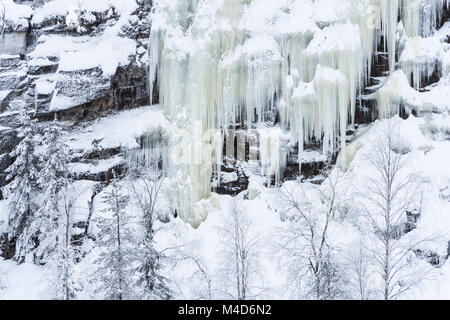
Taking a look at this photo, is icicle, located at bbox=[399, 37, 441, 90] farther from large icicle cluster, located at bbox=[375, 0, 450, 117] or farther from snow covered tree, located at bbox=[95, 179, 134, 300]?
snow covered tree, located at bbox=[95, 179, 134, 300]

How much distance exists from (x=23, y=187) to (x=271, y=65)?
10611 mm

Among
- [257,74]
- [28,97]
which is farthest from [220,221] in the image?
[28,97]

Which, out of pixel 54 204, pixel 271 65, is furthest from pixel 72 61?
pixel 271 65

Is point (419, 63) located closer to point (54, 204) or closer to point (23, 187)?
point (54, 204)

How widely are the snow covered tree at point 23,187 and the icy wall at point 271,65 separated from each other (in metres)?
5.38

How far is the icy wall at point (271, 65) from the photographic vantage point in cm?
1917

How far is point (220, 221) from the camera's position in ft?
64.2

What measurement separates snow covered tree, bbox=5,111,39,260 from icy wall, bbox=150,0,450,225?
17.7ft

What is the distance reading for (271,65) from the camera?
1986cm

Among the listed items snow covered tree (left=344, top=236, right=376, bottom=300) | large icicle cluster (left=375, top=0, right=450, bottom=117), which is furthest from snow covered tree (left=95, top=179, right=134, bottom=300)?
large icicle cluster (left=375, top=0, right=450, bottom=117)

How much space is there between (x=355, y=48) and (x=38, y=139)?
12.7m

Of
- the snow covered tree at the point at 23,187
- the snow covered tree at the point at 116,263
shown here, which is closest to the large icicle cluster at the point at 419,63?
the snow covered tree at the point at 116,263

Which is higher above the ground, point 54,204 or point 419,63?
point 419,63

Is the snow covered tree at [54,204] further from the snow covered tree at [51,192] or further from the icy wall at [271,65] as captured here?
the icy wall at [271,65]
